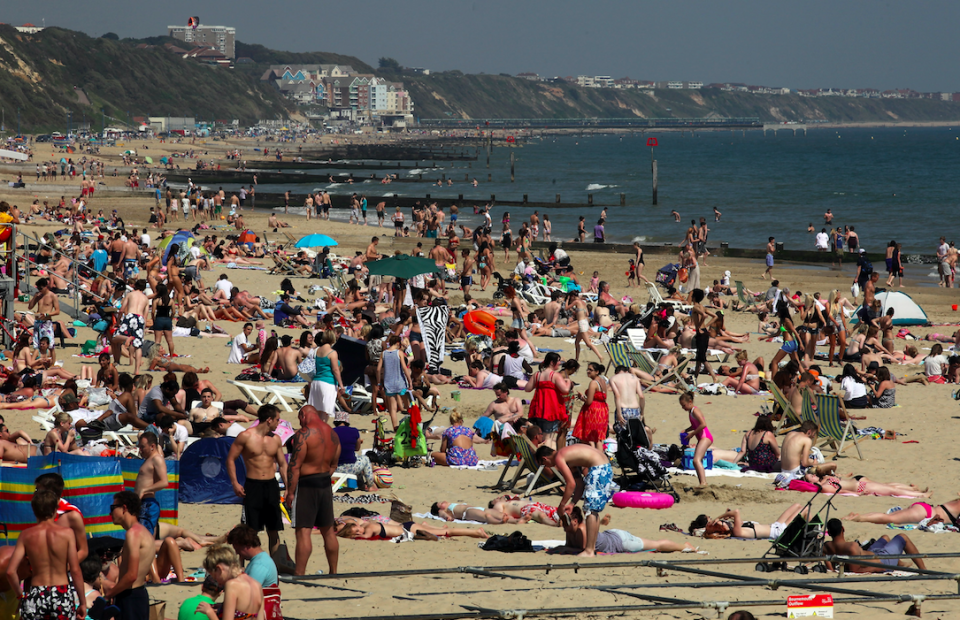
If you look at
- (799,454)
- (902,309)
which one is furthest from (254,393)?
(902,309)

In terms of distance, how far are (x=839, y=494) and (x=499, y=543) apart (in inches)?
137

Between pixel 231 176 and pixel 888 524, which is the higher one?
pixel 231 176

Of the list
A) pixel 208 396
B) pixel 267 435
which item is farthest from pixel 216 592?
pixel 208 396

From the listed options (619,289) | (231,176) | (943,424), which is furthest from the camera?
(231,176)

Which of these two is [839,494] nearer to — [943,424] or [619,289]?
[943,424]

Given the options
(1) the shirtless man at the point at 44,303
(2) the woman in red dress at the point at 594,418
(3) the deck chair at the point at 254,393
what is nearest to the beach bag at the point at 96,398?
(3) the deck chair at the point at 254,393

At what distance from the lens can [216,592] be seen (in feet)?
15.8

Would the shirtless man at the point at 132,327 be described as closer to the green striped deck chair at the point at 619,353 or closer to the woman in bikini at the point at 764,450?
the green striped deck chair at the point at 619,353

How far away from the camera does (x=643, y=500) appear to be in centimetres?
829

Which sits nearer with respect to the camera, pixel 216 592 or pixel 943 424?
pixel 216 592

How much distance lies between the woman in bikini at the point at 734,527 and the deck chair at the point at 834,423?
245 centimetres

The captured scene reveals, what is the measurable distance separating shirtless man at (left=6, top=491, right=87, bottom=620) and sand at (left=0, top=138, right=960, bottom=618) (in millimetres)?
770

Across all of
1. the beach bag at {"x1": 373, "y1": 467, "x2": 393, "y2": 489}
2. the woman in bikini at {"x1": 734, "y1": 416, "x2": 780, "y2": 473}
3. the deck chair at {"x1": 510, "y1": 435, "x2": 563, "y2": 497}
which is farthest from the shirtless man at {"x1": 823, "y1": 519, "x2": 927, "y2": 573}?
the beach bag at {"x1": 373, "y1": 467, "x2": 393, "y2": 489}

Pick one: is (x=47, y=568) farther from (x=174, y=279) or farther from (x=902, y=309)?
(x=902, y=309)
